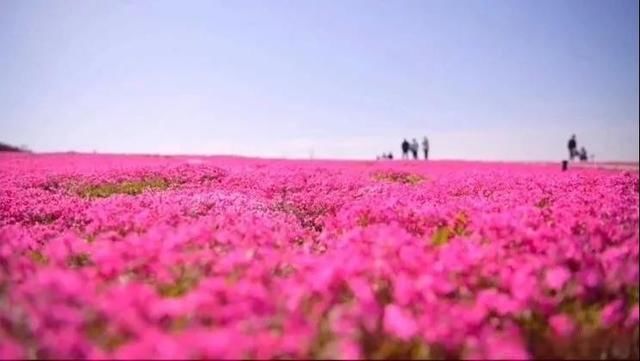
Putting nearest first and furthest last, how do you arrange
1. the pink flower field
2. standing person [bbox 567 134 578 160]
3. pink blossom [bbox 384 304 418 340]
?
1. the pink flower field
2. pink blossom [bbox 384 304 418 340]
3. standing person [bbox 567 134 578 160]

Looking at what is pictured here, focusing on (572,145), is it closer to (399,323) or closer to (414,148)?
(414,148)

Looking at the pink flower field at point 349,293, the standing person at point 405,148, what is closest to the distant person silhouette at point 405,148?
the standing person at point 405,148

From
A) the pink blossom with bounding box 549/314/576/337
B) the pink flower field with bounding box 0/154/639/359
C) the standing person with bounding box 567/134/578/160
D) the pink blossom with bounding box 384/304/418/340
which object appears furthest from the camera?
the standing person with bounding box 567/134/578/160

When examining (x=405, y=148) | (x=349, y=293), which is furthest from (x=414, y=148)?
(x=349, y=293)

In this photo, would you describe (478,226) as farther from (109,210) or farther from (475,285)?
(109,210)

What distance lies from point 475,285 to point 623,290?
1087 mm

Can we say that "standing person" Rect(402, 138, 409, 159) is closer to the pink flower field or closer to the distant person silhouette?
the distant person silhouette

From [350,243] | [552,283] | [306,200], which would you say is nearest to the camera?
[552,283]

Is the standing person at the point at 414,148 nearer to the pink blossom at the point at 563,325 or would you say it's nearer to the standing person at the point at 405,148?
the standing person at the point at 405,148

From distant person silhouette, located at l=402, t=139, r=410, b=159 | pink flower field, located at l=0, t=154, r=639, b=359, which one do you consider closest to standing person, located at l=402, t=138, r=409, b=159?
distant person silhouette, located at l=402, t=139, r=410, b=159

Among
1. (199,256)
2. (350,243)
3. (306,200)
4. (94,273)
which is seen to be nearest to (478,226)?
(350,243)

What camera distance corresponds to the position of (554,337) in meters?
4.48

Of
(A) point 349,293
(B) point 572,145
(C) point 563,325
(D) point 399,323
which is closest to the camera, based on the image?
(D) point 399,323

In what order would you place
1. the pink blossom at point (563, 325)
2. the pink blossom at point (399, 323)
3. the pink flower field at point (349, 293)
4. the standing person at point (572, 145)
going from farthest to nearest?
the standing person at point (572, 145)
the pink blossom at point (563, 325)
the pink blossom at point (399, 323)
the pink flower field at point (349, 293)
